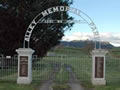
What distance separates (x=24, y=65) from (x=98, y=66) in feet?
16.4

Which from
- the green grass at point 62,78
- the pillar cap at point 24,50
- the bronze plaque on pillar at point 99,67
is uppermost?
the pillar cap at point 24,50

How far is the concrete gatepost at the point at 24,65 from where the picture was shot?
18891 millimetres

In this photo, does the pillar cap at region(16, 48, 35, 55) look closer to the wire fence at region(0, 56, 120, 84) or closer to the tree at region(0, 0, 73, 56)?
the wire fence at region(0, 56, 120, 84)

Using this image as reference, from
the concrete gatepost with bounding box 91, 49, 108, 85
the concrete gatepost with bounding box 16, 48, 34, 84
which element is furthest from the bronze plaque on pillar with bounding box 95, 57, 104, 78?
the concrete gatepost with bounding box 16, 48, 34, 84

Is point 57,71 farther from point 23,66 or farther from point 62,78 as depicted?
point 23,66

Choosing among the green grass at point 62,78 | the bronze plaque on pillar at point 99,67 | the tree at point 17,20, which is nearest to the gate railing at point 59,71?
the green grass at point 62,78

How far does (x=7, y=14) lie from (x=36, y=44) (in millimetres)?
5075

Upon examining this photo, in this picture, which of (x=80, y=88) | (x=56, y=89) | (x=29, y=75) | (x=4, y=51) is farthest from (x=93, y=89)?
(x=4, y=51)

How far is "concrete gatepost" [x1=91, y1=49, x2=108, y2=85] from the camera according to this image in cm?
1883

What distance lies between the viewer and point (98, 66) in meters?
19.0

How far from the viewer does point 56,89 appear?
16.5 m

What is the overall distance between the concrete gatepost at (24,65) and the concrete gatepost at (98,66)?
4.29 metres

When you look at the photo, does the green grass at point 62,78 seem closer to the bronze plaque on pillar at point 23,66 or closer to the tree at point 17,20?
the bronze plaque on pillar at point 23,66

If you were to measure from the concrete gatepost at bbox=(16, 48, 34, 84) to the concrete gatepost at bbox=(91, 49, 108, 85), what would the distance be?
429 centimetres
